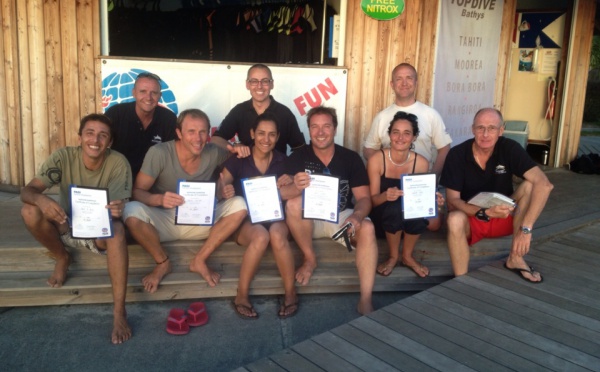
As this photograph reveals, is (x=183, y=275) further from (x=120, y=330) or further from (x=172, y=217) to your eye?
(x=120, y=330)

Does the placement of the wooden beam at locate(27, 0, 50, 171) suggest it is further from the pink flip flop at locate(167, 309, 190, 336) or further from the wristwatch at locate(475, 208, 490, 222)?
the wristwatch at locate(475, 208, 490, 222)

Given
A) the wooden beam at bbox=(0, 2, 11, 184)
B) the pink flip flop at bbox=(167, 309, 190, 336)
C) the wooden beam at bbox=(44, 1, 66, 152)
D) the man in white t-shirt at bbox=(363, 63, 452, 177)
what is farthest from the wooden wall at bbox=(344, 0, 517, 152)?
the wooden beam at bbox=(0, 2, 11, 184)

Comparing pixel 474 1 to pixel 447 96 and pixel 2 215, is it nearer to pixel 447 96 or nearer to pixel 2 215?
pixel 447 96

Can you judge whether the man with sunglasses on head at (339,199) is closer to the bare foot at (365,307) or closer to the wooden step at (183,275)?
the bare foot at (365,307)

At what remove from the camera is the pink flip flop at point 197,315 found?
11.1ft

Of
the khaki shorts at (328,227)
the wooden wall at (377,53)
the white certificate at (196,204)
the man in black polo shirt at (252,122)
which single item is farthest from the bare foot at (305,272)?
the wooden wall at (377,53)

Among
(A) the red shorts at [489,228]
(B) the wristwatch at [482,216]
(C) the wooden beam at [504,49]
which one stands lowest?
(A) the red shorts at [489,228]

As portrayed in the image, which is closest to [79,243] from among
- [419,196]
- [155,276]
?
[155,276]

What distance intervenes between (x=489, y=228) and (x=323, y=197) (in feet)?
4.17

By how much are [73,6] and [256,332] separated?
3.46m

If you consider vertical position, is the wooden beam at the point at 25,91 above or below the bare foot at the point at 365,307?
above

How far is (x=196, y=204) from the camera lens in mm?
3561

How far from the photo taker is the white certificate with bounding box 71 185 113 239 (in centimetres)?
320

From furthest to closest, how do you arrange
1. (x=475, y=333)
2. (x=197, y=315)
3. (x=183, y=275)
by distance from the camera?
(x=183, y=275)
(x=197, y=315)
(x=475, y=333)
